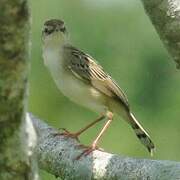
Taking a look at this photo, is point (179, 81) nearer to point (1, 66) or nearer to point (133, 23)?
point (133, 23)

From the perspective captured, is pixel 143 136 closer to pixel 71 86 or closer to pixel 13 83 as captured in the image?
pixel 71 86

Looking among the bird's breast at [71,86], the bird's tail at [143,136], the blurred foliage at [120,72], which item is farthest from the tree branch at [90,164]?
the blurred foliage at [120,72]

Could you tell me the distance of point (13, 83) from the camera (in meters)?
3.52

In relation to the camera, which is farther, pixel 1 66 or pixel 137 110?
pixel 137 110

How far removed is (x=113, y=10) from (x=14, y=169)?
44.4 ft

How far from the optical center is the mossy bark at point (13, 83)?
11.2ft

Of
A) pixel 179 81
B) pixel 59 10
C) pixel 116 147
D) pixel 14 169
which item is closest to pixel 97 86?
pixel 14 169

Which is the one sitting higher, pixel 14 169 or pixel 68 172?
pixel 14 169

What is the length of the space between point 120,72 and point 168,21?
34.6ft

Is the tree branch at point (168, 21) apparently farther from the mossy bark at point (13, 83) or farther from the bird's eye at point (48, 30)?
the bird's eye at point (48, 30)

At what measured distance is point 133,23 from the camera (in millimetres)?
16750

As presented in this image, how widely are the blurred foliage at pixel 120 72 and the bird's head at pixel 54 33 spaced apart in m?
4.82

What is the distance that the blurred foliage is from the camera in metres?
13.6

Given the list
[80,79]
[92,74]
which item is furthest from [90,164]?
[92,74]
